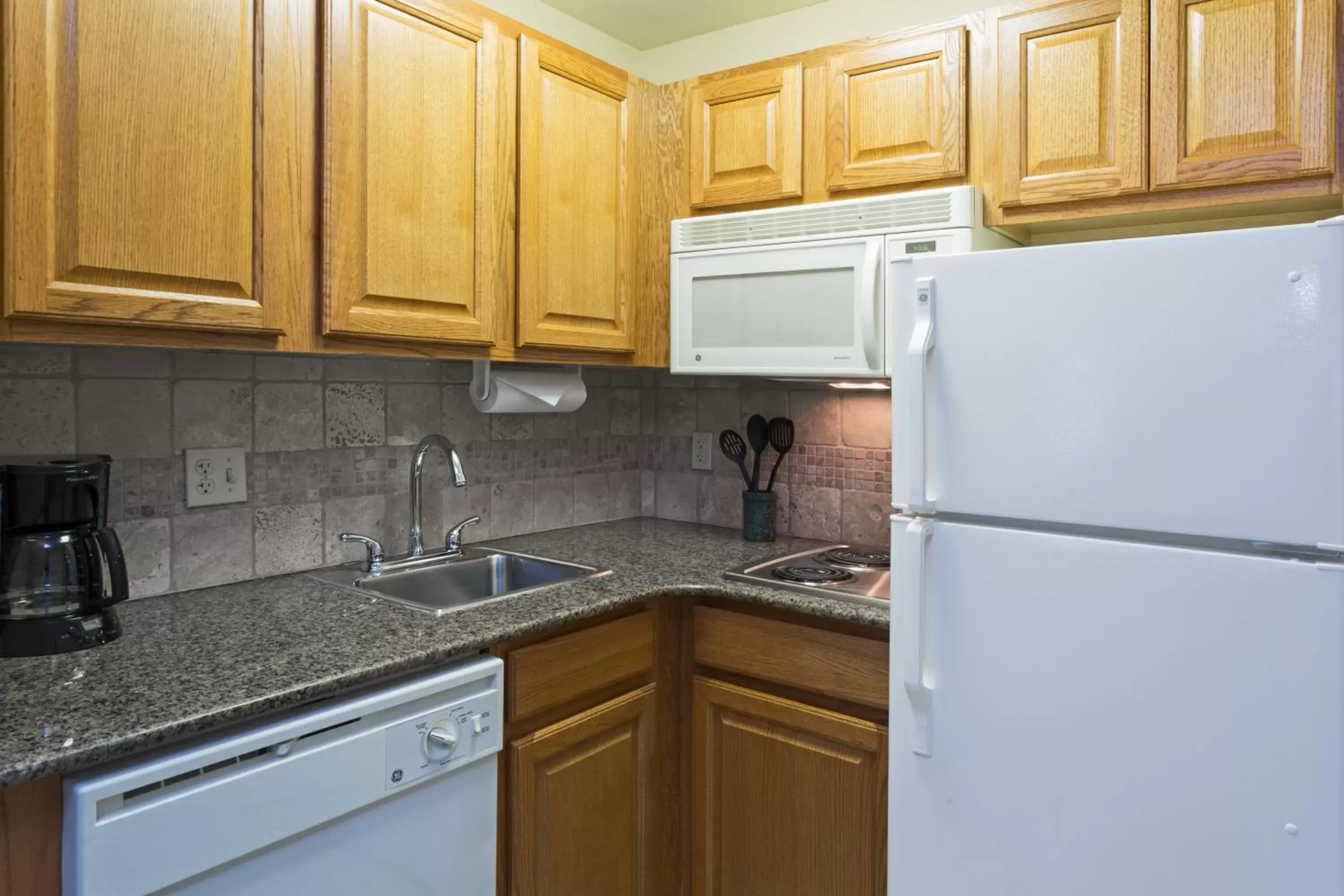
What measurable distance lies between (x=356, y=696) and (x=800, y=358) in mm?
1193

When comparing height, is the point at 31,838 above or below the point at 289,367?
below

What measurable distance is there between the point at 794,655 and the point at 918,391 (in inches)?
25.8

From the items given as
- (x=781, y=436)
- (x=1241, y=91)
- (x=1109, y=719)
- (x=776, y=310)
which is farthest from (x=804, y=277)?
(x=1109, y=719)

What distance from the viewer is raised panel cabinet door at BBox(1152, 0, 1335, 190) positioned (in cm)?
148

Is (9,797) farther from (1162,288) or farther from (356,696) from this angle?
→ (1162,288)

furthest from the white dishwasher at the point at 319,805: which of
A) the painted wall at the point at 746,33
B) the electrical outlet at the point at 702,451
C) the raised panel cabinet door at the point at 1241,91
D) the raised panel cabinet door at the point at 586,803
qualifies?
the painted wall at the point at 746,33

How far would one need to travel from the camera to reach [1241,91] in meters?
1.55

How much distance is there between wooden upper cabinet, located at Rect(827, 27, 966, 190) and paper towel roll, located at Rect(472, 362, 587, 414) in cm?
79

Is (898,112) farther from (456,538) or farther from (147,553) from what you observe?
(147,553)

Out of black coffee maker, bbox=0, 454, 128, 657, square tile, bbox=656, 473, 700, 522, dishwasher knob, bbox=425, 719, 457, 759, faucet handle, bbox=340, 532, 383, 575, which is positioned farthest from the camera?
square tile, bbox=656, 473, 700, 522

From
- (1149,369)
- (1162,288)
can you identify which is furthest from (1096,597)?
(1162,288)

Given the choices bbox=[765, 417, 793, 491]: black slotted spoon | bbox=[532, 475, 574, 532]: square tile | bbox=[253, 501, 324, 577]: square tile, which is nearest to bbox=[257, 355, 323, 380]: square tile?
bbox=[253, 501, 324, 577]: square tile

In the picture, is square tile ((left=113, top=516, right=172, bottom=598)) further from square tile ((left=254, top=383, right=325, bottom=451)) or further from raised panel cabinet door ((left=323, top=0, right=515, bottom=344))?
raised panel cabinet door ((left=323, top=0, right=515, bottom=344))

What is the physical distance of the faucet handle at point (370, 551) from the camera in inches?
74.7
